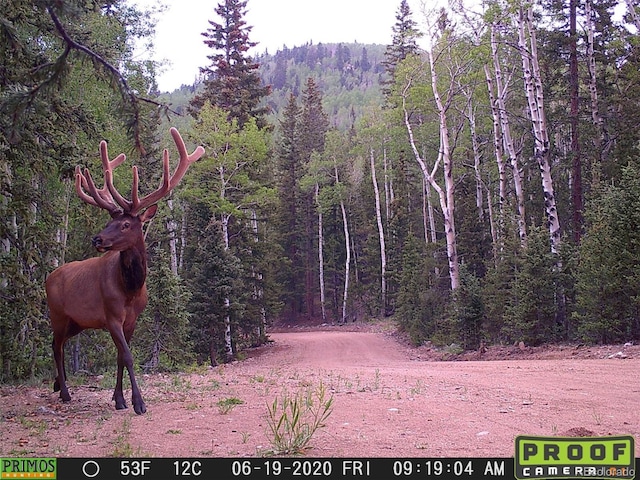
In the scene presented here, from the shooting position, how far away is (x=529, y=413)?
249 inches

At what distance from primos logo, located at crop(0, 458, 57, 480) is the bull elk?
2390 millimetres

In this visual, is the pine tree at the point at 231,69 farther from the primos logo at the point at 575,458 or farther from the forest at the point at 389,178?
the primos logo at the point at 575,458

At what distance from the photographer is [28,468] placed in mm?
4344

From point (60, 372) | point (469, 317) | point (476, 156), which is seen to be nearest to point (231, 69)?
point (476, 156)

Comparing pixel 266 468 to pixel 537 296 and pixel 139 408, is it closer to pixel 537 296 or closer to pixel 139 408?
pixel 139 408

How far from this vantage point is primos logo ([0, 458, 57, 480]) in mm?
4254

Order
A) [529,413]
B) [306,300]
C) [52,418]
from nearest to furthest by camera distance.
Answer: [529,413] < [52,418] < [306,300]

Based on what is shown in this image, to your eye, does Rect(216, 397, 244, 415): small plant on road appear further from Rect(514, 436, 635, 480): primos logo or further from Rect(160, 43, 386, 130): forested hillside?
Rect(160, 43, 386, 130): forested hillside

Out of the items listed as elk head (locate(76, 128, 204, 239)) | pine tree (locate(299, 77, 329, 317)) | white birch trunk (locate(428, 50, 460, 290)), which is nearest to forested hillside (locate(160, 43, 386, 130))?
pine tree (locate(299, 77, 329, 317))

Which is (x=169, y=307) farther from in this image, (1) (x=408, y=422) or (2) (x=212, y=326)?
(1) (x=408, y=422)

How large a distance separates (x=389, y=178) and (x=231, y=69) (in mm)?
17053

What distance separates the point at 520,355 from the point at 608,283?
3206 millimetres

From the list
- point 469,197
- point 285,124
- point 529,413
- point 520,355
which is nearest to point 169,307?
point 520,355

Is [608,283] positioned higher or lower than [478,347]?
higher
